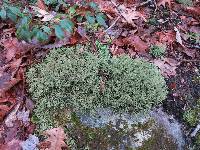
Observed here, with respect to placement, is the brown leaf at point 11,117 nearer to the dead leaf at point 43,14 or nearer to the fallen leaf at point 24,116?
the fallen leaf at point 24,116

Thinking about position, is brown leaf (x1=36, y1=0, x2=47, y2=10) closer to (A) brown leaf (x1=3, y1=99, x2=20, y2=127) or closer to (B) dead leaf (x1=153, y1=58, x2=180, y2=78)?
(A) brown leaf (x1=3, y1=99, x2=20, y2=127)

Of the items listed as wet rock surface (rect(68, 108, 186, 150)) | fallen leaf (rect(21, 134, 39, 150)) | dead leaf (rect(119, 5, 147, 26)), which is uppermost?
dead leaf (rect(119, 5, 147, 26))

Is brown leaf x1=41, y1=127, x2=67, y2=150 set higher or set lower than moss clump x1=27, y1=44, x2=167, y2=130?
lower

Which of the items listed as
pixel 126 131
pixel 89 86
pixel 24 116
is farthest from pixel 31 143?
pixel 126 131

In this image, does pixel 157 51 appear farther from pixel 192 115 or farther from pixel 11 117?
pixel 11 117

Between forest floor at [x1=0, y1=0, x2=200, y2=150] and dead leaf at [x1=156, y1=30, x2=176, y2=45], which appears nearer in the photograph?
forest floor at [x1=0, y1=0, x2=200, y2=150]

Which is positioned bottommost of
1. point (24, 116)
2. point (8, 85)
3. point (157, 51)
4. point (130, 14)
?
point (24, 116)

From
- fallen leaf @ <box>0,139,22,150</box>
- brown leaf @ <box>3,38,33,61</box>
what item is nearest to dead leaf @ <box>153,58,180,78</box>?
brown leaf @ <box>3,38,33,61</box>
